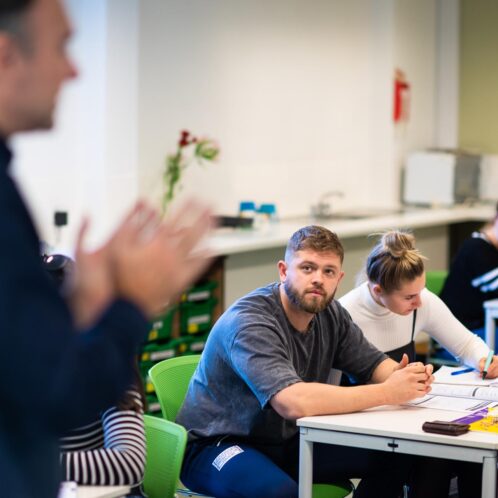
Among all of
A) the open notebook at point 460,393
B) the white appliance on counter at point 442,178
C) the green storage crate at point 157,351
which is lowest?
the green storage crate at point 157,351

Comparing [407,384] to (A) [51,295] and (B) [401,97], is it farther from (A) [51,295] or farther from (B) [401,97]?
(B) [401,97]

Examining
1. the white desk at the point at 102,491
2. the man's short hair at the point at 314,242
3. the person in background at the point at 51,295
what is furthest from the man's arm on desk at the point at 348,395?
the person in background at the point at 51,295

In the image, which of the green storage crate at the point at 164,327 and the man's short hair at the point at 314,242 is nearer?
the man's short hair at the point at 314,242

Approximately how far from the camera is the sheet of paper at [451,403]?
3.12 meters

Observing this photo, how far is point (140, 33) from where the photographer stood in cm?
594

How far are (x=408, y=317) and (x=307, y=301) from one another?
68 centimetres

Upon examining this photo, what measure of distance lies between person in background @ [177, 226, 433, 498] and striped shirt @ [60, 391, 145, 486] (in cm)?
49

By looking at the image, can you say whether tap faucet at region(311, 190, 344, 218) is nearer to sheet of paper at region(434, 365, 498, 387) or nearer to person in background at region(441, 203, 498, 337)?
person in background at region(441, 203, 498, 337)

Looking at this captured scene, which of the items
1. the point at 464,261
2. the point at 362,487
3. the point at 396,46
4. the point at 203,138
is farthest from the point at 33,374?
the point at 396,46

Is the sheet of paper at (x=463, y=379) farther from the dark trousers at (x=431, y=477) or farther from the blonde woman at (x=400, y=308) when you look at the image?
the dark trousers at (x=431, y=477)

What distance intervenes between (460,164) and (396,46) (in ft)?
3.33

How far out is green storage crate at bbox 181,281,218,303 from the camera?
5402mm

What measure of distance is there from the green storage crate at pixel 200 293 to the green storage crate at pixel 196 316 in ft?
0.08

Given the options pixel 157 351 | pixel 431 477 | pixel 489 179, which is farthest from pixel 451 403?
pixel 489 179
